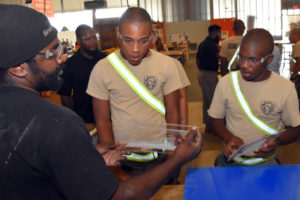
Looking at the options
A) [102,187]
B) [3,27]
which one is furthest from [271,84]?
[3,27]

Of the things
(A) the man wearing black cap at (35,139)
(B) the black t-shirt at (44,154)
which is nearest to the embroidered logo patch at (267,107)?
(A) the man wearing black cap at (35,139)

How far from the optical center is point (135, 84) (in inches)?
92.2

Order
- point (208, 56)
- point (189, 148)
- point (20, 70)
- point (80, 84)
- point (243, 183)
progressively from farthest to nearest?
point (208, 56)
point (80, 84)
point (243, 183)
point (189, 148)
point (20, 70)

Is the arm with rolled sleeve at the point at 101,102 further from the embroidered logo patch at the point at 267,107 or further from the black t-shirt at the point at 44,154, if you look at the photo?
the black t-shirt at the point at 44,154

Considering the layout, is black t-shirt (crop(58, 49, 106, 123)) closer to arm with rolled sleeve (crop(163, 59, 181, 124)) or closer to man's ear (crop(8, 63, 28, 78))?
arm with rolled sleeve (crop(163, 59, 181, 124))

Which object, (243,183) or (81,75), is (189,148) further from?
(81,75)

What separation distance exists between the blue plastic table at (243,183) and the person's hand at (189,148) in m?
0.42

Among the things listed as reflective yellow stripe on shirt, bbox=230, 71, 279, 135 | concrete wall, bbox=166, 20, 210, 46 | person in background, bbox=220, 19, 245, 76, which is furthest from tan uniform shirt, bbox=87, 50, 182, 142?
concrete wall, bbox=166, 20, 210, 46

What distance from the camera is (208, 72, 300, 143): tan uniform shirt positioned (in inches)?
88.4

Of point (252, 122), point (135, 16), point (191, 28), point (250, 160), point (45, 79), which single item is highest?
point (191, 28)

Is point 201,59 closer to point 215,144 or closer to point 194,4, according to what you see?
point 215,144

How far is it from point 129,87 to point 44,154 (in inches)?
53.0

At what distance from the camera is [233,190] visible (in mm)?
1781

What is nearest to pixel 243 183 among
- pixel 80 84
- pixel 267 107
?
pixel 267 107
